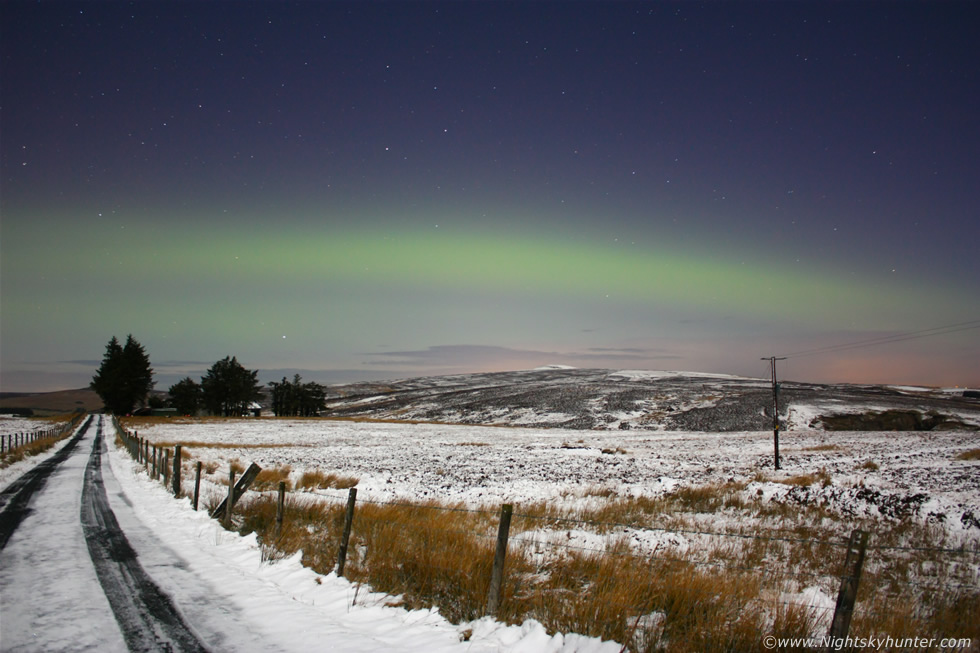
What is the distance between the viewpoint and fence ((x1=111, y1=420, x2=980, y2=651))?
19.5 feet

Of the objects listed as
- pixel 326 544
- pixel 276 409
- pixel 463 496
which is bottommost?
pixel 276 409

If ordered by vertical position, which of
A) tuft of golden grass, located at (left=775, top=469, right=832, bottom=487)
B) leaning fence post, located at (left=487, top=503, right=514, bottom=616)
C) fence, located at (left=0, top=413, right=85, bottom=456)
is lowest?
fence, located at (left=0, top=413, right=85, bottom=456)

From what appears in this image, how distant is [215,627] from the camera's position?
22.1ft

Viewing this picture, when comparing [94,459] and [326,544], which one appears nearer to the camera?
[326,544]

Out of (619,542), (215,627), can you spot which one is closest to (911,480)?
(619,542)

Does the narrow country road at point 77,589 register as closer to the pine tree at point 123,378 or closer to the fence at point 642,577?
the fence at point 642,577

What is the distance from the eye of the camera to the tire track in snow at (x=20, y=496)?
39.8 ft

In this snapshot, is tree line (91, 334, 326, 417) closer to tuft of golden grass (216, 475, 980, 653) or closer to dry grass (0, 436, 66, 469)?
dry grass (0, 436, 66, 469)

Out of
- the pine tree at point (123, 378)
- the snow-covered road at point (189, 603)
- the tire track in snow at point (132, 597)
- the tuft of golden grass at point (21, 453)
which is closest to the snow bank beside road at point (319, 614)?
the snow-covered road at point (189, 603)

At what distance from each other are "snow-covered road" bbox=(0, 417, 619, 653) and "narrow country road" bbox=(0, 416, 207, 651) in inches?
0.8

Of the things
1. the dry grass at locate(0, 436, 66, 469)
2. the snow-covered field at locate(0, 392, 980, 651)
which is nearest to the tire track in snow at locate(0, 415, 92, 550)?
the snow-covered field at locate(0, 392, 980, 651)

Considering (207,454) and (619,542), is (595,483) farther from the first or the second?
(207,454)

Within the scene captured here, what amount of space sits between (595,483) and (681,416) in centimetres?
6293

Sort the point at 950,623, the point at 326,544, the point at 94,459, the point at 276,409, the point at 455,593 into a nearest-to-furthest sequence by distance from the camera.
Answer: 1. the point at 950,623
2. the point at 455,593
3. the point at 326,544
4. the point at 94,459
5. the point at 276,409
